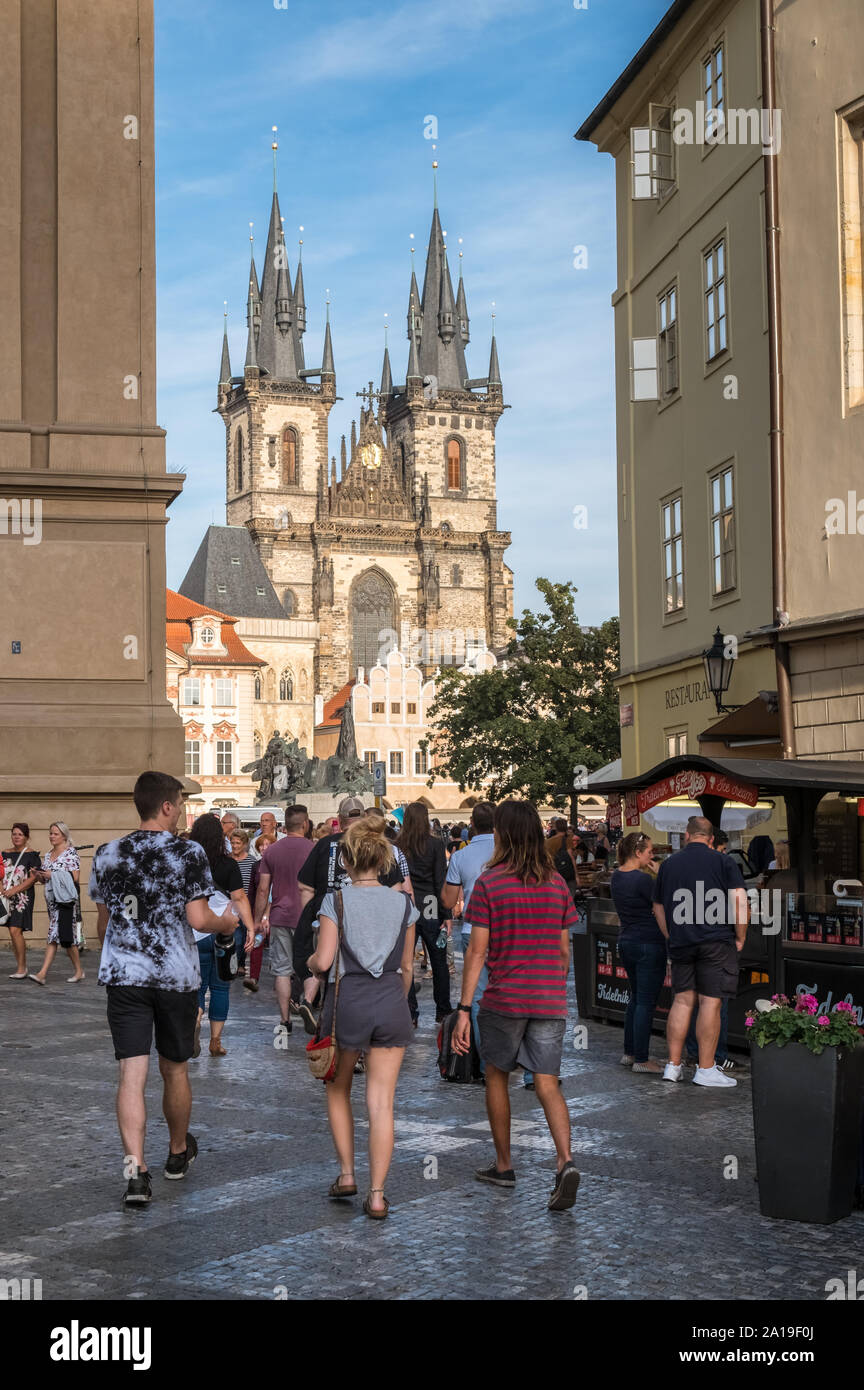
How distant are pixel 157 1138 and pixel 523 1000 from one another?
236 centimetres

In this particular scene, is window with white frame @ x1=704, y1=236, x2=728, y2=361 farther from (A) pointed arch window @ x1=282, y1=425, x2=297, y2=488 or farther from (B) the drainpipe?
(A) pointed arch window @ x1=282, y1=425, x2=297, y2=488

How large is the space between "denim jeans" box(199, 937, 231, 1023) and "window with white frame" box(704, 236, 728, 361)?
12.5 meters

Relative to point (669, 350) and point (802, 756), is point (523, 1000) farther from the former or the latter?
point (669, 350)

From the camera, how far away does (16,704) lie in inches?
818

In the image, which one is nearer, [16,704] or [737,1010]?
[737,1010]

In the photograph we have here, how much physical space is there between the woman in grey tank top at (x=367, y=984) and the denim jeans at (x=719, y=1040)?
14.5ft

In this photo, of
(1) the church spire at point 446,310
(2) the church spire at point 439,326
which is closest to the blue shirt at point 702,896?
(2) the church spire at point 439,326

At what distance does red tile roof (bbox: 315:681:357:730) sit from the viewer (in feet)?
346

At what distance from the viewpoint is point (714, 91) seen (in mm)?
21859

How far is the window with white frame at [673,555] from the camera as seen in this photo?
23.4 m

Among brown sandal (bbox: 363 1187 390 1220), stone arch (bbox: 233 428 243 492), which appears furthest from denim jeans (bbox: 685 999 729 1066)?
stone arch (bbox: 233 428 243 492)

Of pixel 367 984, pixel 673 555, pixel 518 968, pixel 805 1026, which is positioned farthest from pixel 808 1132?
pixel 673 555

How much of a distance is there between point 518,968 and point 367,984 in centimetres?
70

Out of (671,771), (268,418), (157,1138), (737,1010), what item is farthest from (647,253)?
(268,418)
